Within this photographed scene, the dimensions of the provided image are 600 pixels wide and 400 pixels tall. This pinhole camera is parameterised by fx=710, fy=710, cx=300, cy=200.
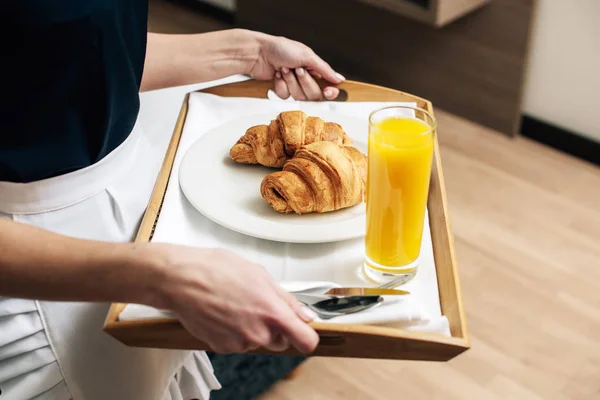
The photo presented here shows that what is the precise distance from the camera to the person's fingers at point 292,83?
1.13 m

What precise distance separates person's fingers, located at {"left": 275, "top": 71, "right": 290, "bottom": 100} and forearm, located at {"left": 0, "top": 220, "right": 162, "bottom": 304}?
1.58ft

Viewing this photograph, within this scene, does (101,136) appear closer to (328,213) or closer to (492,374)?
(328,213)

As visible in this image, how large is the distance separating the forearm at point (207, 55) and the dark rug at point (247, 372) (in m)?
0.54

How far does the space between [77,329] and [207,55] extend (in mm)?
478

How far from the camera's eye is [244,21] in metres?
3.22

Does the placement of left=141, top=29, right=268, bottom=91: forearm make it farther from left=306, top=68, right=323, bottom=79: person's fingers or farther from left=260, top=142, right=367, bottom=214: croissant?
left=260, top=142, right=367, bottom=214: croissant

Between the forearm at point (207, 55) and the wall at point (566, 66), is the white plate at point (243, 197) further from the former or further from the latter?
the wall at point (566, 66)

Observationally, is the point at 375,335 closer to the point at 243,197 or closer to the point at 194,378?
the point at 243,197

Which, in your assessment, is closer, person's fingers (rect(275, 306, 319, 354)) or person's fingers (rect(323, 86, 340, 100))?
person's fingers (rect(275, 306, 319, 354))

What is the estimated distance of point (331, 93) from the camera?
1.12m

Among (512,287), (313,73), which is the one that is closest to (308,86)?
(313,73)

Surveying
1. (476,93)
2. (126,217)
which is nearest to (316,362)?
(126,217)

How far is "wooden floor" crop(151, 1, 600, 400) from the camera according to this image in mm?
1599

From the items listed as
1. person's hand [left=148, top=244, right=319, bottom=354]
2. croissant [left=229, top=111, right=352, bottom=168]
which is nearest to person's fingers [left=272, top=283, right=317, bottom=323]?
person's hand [left=148, top=244, right=319, bottom=354]
